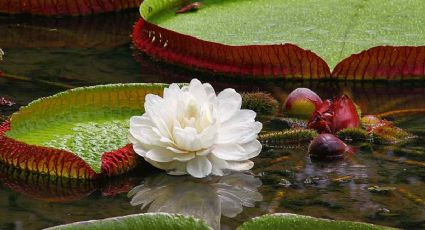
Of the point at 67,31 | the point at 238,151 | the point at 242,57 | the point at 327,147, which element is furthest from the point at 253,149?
the point at 67,31

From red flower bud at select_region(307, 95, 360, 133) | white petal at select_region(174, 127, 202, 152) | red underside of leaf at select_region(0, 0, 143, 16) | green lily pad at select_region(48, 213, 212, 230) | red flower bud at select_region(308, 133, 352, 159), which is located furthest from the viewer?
red underside of leaf at select_region(0, 0, 143, 16)

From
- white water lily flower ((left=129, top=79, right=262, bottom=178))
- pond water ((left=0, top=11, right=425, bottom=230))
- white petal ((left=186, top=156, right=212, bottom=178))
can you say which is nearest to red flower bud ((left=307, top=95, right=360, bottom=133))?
pond water ((left=0, top=11, right=425, bottom=230))

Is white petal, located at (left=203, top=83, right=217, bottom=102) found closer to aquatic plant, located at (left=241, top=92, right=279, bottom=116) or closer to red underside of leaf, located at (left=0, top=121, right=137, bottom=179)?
red underside of leaf, located at (left=0, top=121, right=137, bottom=179)

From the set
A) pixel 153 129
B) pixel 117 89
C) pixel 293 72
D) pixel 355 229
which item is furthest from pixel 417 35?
pixel 355 229

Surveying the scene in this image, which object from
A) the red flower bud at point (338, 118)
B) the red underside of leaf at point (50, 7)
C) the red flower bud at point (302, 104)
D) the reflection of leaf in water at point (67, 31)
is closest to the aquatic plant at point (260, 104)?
the red flower bud at point (302, 104)

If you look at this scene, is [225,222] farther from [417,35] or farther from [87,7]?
[87,7]

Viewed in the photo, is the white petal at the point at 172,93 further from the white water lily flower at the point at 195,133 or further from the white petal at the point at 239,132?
the white petal at the point at 239,132
